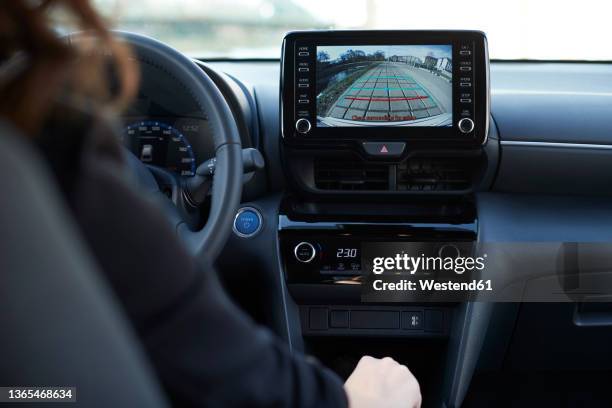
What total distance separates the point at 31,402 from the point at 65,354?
11 cm

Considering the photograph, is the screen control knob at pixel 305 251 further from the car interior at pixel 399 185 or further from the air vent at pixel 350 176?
the air vent at pixel 350 176

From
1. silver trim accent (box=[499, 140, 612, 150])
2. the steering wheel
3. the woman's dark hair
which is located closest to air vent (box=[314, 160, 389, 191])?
silver trim accent (box=[499, 140, 612, 150])

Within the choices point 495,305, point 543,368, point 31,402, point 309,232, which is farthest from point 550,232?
point 31,402

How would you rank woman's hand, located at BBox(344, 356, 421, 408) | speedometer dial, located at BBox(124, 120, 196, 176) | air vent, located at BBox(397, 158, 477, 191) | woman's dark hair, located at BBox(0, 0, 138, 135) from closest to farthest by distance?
woman's dark hair, located at BBox(0, 0, 138, 135) → woman's hand, located at BBox(344, 356, 421, 408) → speedometer dial, located at BBox(124, 120, 196, 176) → air vent, located at BBox(397, 158, 477, 191)

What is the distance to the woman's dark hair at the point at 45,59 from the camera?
58cm

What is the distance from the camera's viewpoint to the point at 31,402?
70cm

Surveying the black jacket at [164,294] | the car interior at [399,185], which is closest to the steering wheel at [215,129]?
the car interior at [399,185]

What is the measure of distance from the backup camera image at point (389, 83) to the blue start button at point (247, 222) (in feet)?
1.35

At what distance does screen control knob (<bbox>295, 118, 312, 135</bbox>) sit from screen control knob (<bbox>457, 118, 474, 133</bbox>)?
1.40 ft

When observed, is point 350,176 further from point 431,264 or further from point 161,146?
point 161,146

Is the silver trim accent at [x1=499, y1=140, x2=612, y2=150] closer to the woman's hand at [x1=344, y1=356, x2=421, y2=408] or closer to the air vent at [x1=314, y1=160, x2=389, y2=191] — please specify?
the air vent at [x1=314, y1=160, x2=389, y2=191]

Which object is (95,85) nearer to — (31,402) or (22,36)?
(22,36)

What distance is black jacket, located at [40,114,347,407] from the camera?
0.62m

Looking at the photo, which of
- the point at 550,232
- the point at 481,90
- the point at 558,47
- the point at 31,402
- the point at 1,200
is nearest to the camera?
the point at 1,200
